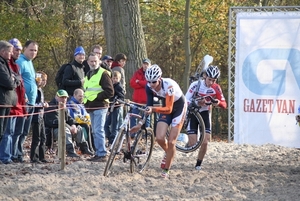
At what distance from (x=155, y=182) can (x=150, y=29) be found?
21427 mm

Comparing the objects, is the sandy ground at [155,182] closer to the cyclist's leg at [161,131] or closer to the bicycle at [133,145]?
the bicycle at [133,145]

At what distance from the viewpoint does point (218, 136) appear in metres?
25.2

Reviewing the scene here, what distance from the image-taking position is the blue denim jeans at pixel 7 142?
34.8 ft

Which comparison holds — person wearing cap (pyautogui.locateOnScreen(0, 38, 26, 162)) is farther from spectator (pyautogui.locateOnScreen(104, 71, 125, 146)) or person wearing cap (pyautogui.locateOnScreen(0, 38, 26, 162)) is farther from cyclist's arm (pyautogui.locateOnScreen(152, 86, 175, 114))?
spectator (pyautogui.locateOnScreen(104, 71, 125, 146))

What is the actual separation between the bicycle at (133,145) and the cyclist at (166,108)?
0.23 meters

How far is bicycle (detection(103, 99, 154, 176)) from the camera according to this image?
1018 cm

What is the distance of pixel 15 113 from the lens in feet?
34.9

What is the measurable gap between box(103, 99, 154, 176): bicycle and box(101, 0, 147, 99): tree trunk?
20.3ft

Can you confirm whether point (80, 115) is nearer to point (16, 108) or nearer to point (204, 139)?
point (16, 108)

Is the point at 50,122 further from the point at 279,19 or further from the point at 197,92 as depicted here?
the point at 279,19

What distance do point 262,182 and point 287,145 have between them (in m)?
6.39

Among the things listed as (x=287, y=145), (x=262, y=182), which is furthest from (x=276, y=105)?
(x=262, y=182)

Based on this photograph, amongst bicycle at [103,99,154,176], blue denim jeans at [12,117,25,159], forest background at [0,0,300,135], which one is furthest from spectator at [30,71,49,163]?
forest background at [0,0,300,135]

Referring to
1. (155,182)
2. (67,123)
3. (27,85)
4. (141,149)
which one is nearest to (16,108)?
(27,85)
